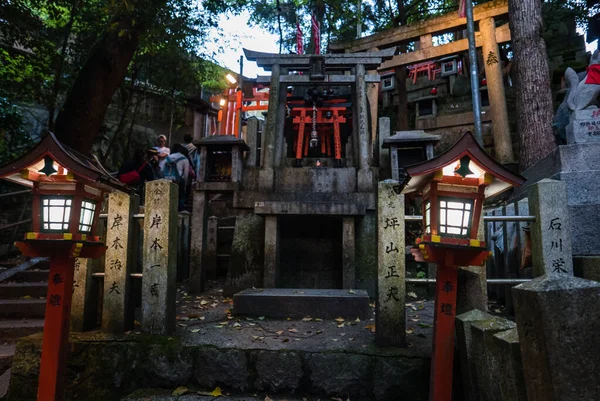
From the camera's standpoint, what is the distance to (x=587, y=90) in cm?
511

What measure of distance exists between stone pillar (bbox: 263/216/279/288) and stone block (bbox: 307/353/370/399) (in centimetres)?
338

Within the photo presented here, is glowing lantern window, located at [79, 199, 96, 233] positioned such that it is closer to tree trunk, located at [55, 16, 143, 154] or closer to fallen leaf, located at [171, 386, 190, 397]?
fallen leaf, located at [171, 386, 190, 397]

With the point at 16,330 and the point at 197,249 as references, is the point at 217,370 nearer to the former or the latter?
the point at 16,330

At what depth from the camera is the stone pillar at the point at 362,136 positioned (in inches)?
317

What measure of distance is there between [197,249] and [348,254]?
10.7 ft

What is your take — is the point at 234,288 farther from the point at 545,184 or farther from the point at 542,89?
the point at 542,89

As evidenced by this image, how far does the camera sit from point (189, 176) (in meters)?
10.4

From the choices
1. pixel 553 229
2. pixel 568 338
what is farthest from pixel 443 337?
pixel 553 229

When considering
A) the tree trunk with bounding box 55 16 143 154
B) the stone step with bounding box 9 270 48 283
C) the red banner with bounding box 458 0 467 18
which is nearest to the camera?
the stone step with bounding box 9 270 48 283

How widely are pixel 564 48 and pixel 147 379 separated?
24805 mm

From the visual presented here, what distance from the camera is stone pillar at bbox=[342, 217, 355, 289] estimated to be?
6.94 meters

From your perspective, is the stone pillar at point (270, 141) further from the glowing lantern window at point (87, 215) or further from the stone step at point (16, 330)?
the glowing lantern window at point (87, 215)

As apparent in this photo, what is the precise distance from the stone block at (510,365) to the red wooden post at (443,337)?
49cm

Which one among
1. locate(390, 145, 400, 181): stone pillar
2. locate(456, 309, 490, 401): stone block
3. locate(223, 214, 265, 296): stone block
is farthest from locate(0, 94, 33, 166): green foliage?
locate(456, 309, 490, 401): stone block
